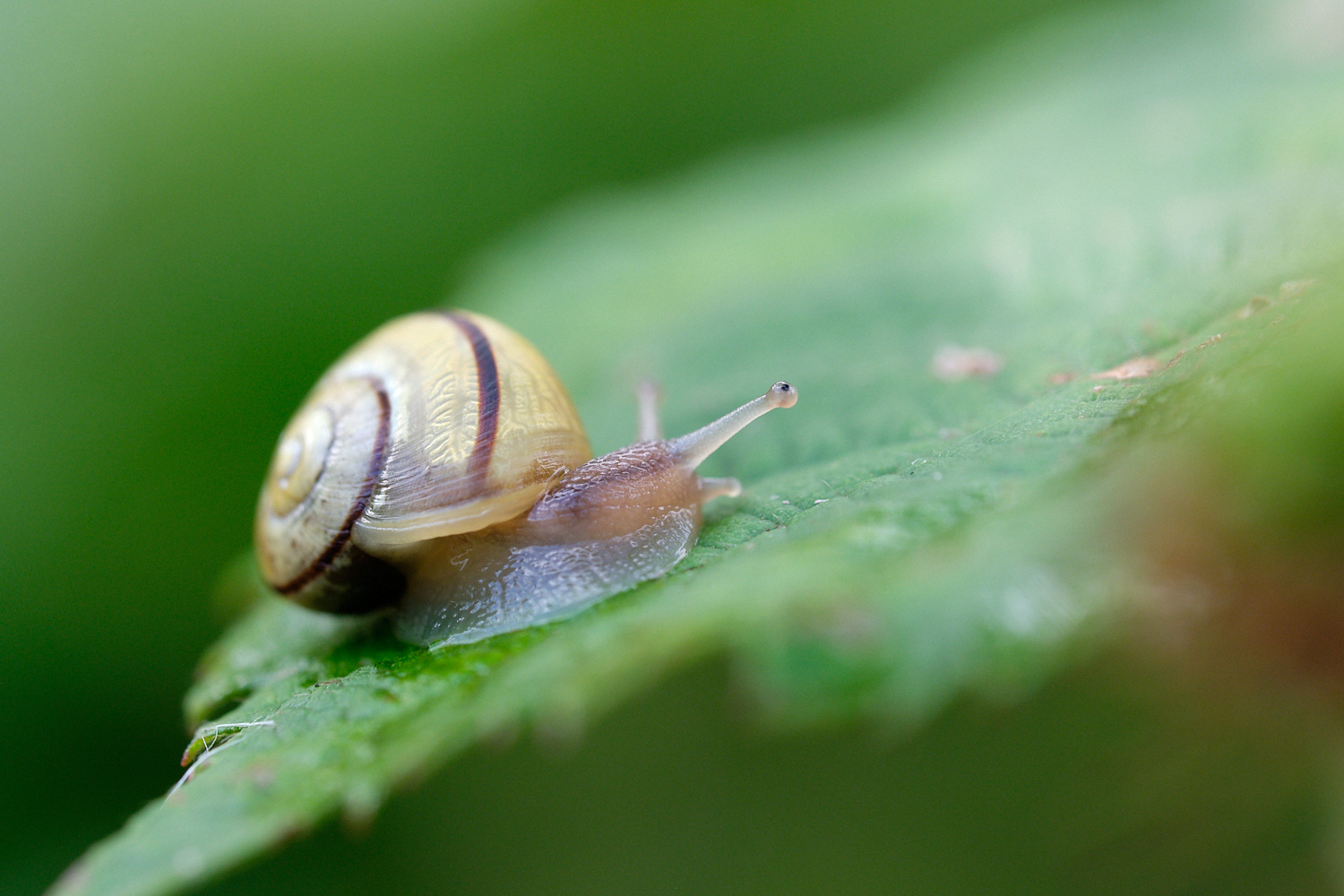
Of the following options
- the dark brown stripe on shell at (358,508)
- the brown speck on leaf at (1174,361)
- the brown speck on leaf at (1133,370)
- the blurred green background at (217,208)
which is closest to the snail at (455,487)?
the dark brown stripe on shell at (358,508)

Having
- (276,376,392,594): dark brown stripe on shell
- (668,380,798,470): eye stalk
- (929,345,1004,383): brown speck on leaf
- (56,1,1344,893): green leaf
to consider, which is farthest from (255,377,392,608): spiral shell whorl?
(929,345,1004,383): brown speck on leaf

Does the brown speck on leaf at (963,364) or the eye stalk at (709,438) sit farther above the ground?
the brown speck on leaf at (963,364)

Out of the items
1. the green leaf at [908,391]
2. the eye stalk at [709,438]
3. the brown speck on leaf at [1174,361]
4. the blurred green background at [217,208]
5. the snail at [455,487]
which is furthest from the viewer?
the blurred green background at [217,208]

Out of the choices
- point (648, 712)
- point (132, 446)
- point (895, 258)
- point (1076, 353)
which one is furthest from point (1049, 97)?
point (132, 446)

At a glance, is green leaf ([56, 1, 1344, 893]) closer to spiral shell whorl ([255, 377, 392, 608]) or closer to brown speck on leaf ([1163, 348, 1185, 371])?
brown speck on leaf ([1163, 348, 1185, 371])

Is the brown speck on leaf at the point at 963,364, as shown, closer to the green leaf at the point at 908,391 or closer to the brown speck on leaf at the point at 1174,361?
the green leaf at the point at 908,391

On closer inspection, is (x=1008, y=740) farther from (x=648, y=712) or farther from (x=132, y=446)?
(x=132, y=446)
